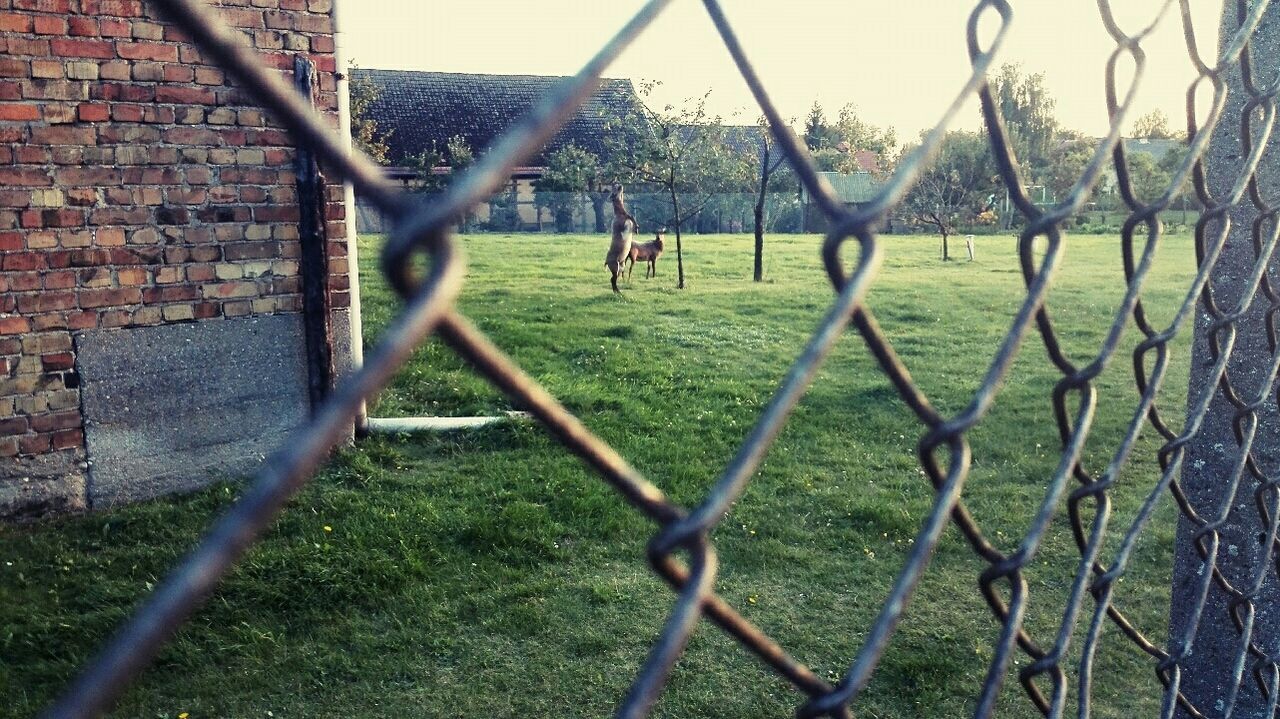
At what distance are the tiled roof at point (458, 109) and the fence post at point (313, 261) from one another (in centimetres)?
2486

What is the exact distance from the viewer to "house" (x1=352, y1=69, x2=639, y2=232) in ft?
97.6

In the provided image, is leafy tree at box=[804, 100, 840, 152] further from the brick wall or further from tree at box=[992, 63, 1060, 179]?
the brick wall

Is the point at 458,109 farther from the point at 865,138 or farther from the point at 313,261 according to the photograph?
the point at 313,261

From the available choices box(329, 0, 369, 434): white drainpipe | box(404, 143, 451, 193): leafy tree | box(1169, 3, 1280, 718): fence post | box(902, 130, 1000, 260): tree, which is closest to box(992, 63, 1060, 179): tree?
box(902, 130, 1000, 260): tree

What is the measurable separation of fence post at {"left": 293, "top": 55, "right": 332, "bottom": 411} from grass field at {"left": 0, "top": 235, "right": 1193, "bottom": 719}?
50 centimetres

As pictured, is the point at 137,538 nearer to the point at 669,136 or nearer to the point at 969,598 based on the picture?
the point at 969,598

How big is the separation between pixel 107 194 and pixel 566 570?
2.63 metres

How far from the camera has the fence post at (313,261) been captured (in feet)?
15.6

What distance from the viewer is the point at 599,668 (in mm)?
3213

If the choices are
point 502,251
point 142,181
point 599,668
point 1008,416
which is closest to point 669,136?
point 502,251

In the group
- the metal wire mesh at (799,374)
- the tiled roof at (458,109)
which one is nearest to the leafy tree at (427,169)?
the tiled roof at (458,109)

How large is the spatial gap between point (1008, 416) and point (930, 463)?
618 centimetres

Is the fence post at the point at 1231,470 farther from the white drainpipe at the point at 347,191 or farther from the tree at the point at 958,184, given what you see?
the tree at the point at 958,184

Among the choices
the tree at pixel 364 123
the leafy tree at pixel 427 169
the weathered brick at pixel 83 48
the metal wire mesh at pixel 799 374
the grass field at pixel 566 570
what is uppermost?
the tree at pixel 364 123
